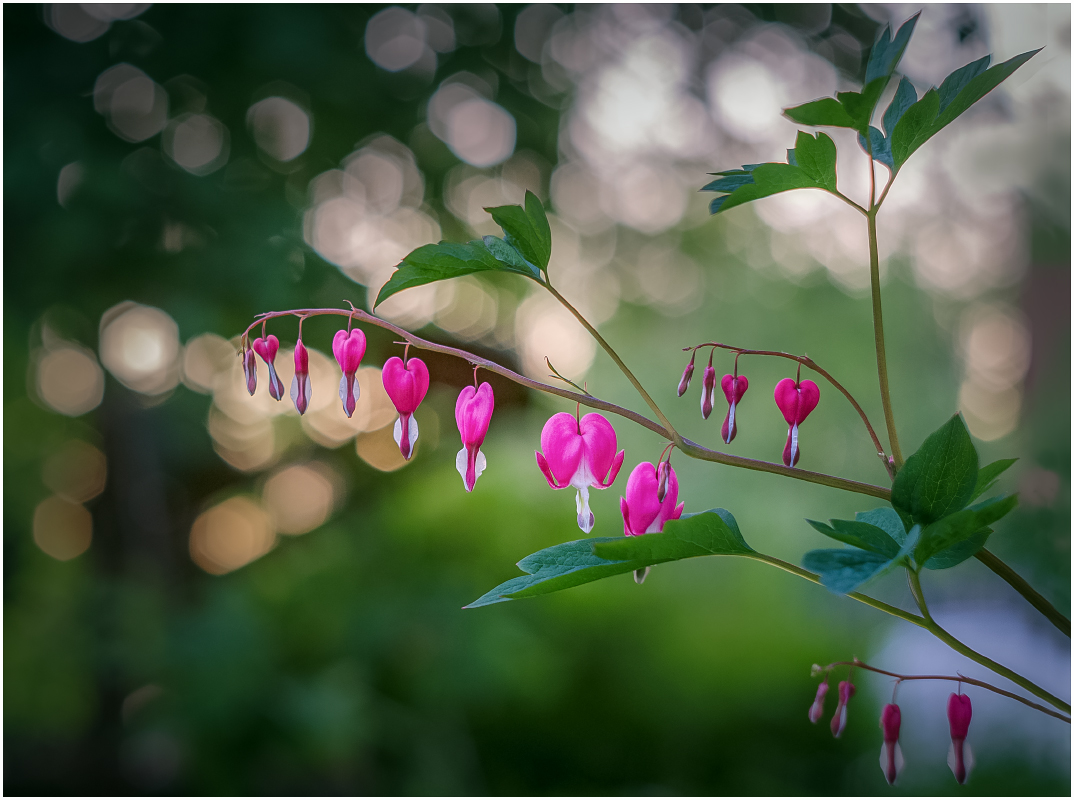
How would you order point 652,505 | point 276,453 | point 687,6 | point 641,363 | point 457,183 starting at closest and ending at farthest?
point 652,505
point 457,183
point 276,453
point 687,6
point 641,363

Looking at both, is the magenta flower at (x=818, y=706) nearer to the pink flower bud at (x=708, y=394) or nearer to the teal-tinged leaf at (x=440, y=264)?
the pink flower bud at (x=708, y=394)

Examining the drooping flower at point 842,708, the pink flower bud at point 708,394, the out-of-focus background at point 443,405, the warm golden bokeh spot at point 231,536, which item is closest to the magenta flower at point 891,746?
the drooping flower at point 842,708

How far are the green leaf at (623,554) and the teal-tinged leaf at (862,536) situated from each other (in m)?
0.06

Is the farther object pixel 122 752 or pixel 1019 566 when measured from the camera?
pixel 122 752

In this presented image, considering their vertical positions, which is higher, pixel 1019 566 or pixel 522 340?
pixel 522 340

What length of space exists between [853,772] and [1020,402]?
5.39ft

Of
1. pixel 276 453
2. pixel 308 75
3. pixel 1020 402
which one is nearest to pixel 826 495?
pixel 1020 402

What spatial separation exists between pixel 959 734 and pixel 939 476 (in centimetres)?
26

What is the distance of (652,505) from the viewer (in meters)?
0.55

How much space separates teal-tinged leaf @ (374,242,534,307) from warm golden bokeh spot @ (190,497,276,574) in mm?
2515

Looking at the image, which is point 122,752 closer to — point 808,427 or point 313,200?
point 313,200

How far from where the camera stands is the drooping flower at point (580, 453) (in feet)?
1.83

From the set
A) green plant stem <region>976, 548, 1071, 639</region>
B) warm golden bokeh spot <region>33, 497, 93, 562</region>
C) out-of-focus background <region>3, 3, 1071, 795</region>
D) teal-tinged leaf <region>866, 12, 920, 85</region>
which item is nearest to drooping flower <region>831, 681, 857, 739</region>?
green plant stem <region>976, 548, 1071, 639</region>

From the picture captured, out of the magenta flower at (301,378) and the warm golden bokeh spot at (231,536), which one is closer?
the magenta flower at (301,378)
